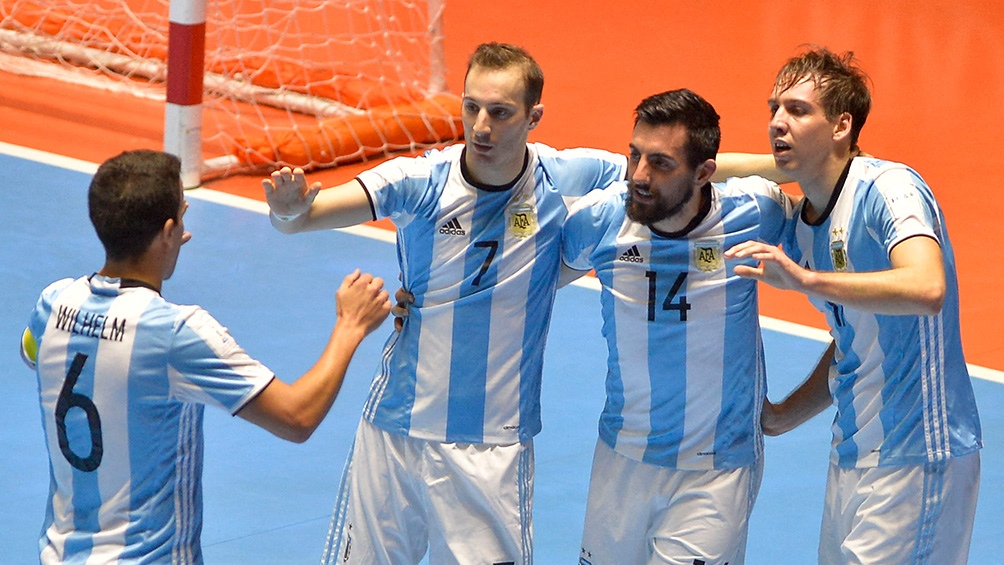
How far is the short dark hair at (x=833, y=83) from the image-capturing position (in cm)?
432

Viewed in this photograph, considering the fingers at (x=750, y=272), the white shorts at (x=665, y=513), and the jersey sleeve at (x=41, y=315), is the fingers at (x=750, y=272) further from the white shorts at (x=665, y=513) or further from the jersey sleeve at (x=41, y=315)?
the jersey sleeve at (x=41, y=315)

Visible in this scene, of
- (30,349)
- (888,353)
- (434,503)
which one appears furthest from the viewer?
(434,503)

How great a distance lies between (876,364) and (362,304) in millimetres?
1494

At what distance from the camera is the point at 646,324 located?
14.4 feet

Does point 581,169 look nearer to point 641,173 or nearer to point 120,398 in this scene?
point 641,173

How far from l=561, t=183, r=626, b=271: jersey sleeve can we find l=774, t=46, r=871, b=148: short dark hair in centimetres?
58

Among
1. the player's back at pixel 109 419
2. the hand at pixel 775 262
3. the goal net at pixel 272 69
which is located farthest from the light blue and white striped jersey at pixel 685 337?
the goal net at pixel 272 69

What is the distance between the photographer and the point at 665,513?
4395 millimetres

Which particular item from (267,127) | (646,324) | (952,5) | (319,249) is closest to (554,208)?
(646,324)

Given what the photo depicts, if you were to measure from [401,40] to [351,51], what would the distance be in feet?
1.93

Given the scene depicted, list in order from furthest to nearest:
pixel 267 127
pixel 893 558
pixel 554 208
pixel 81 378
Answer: pixel 267 127
pixel 554 208
pixel 893 558
pixel 81 378

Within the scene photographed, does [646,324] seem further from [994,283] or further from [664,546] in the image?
[994,283]

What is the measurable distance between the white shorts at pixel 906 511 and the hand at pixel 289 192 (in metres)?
1.75

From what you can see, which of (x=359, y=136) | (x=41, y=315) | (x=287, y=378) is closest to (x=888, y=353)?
(x=41, y=315)
